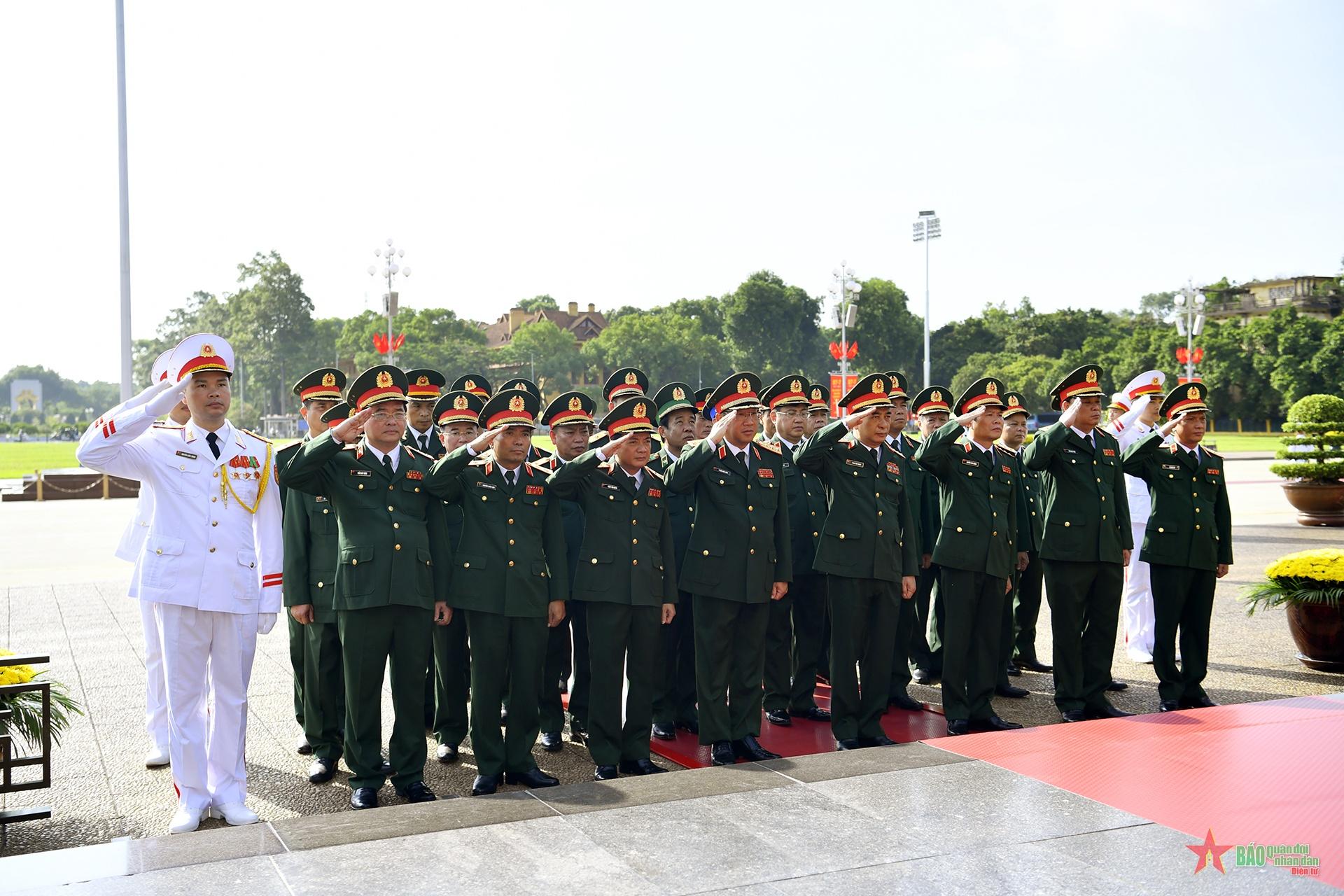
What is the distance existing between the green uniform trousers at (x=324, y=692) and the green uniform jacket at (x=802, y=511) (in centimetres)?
277

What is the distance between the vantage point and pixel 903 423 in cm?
777

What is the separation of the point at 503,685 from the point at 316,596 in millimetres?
990

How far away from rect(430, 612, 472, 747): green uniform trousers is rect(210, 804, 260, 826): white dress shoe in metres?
1.23

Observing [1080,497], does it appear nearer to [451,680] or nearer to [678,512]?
[678,512]

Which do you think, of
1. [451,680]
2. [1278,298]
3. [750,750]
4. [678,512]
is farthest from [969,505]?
[1278,298]

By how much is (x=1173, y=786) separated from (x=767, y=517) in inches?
91.4

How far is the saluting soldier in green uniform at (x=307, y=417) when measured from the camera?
19.6 feet

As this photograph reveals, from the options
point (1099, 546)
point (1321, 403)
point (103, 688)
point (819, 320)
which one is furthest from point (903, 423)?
point (819, 320)

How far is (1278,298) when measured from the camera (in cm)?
8900

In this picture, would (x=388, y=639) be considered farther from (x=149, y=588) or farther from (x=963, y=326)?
(x=963, y=326)

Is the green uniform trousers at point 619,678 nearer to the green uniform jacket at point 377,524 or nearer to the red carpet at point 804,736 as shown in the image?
the red carpet at point 804,736

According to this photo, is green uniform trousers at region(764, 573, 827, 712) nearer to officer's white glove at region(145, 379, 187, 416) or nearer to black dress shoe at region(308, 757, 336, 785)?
black dress shoe at region(308, 757, 336, 785)

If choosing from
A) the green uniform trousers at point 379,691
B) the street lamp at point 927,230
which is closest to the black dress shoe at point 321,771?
the green uniform trousers at point 379,691

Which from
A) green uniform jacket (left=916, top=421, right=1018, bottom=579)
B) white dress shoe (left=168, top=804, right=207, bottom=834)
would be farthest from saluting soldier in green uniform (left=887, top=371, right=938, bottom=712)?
white dress shoe (left=168, top=804, right=207, bottom=834)
